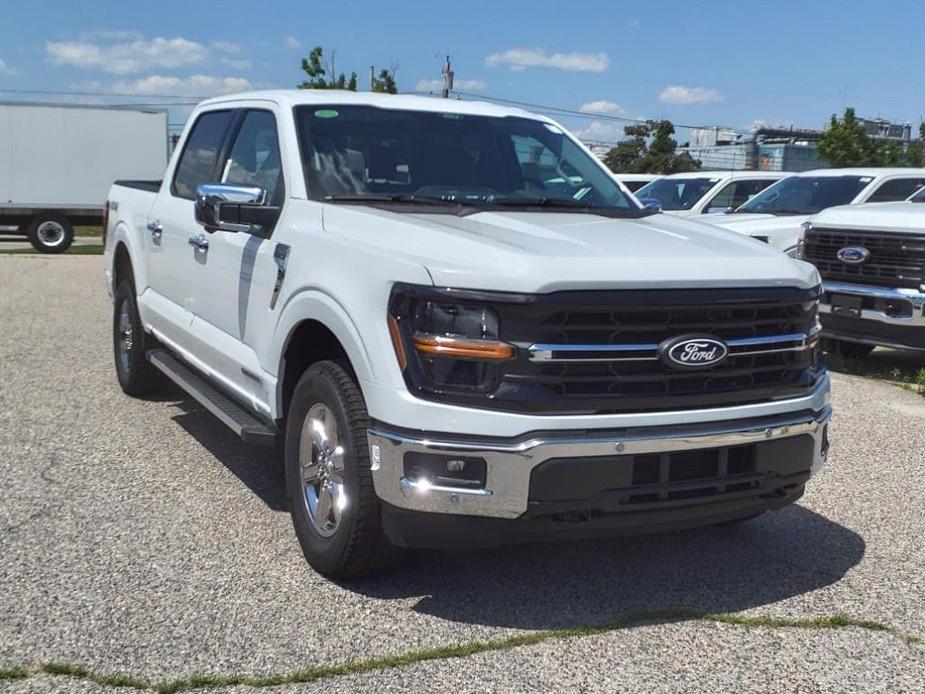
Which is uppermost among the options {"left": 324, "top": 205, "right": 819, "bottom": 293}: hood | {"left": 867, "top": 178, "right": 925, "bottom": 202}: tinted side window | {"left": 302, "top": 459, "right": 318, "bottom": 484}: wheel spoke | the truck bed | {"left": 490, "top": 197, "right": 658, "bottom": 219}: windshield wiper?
{"left": 867, "top": 178, "right": 925, "bottom": 202}: tinted side window

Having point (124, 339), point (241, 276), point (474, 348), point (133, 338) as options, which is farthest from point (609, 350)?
point (124, 339)

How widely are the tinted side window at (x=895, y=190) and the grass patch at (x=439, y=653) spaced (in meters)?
8.50

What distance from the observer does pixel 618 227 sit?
4.34m

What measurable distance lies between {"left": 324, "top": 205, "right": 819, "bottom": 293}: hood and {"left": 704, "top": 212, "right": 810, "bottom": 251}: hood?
6.73 meters

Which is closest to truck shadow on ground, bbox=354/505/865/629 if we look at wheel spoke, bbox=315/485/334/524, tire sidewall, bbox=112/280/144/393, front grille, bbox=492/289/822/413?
wheel spoke, bbox=315/485/334/524

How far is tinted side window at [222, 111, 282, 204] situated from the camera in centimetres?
498

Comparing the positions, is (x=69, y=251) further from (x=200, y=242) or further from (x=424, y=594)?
(x=424, y=594)

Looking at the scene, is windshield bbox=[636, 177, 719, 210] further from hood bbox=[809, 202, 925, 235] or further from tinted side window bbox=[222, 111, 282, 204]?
tinted side window bbox=[222, 111, 282, 204]

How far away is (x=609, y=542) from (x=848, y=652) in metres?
1.27

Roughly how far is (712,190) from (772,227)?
434 cm

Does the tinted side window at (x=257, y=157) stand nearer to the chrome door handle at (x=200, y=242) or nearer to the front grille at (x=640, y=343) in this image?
the chrome door handle at (x=200, y=242)

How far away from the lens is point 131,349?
732 cm

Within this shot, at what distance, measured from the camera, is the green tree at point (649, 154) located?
2226 inches

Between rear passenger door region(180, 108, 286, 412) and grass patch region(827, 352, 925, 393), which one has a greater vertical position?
rear passenger door region(180, 108, 286, 412)
